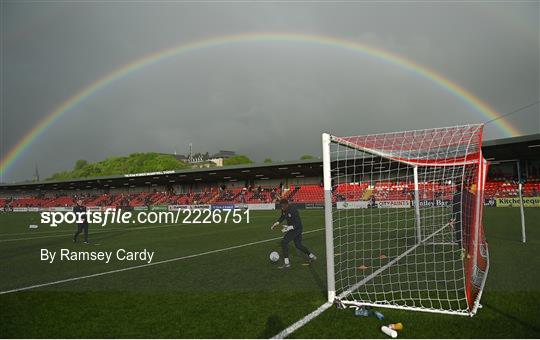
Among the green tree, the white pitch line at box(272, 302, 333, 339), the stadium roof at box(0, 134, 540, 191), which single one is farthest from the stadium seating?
the green tree

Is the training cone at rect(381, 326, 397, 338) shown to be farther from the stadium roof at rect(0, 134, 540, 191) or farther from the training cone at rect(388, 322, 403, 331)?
the stadium roof at rect(0, 134, 540, 191)

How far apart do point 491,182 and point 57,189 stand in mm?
75007

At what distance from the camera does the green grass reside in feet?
17.3

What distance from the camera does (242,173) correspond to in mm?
58188

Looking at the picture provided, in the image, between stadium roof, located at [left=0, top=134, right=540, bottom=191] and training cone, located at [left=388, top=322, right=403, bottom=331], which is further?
stadium roof, located at [left=0, top=134, right=540, bottom=191]

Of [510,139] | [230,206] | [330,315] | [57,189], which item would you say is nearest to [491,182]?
[510,139]

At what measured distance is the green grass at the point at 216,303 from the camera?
528cm

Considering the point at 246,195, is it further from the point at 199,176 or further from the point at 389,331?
the point at 389,331

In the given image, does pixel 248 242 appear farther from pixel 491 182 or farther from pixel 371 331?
pixel 491 182

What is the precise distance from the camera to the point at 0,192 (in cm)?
8388

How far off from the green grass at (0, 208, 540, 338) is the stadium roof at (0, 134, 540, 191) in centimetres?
2785

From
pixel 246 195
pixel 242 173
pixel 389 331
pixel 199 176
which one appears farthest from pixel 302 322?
pixel 199 176

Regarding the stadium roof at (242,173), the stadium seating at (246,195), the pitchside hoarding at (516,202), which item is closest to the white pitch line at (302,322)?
the stadium seating at (246,195)

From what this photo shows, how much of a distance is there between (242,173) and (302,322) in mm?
52846
